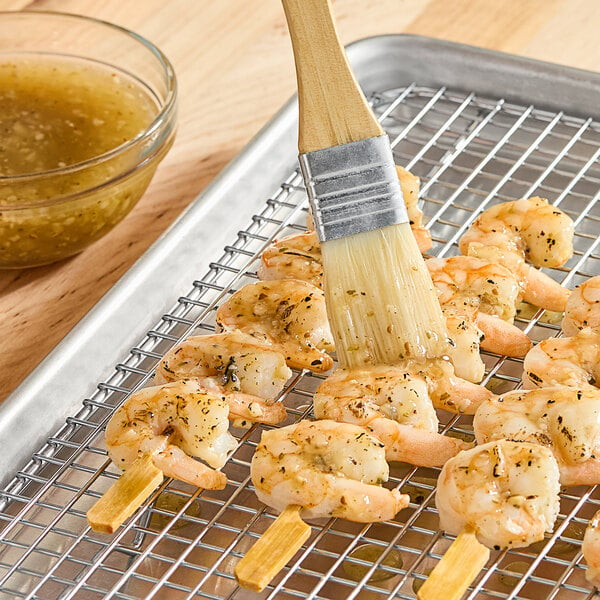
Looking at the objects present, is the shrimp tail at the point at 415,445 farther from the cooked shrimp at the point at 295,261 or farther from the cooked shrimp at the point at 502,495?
the cooked shrimp at the point at 295,261

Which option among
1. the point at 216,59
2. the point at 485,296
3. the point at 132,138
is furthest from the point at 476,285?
the point at 216,59

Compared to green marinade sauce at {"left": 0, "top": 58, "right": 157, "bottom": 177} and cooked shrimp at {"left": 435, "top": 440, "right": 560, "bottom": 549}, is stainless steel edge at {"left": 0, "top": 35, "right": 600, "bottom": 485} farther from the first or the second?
cooked shrimp at {"left": 435, "top": 440, "right": 560, "bottom": 549}

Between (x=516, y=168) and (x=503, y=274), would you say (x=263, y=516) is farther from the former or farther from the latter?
(x=516, y=168)

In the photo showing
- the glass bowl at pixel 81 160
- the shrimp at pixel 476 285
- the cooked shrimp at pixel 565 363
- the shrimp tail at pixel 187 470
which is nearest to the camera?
the shrimp tail at pixel 187 470

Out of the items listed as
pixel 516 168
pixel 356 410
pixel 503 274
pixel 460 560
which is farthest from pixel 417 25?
pixel 460 560

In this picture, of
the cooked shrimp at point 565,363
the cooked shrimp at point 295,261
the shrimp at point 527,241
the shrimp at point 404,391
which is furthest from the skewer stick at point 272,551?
the shrimp at point 527,241

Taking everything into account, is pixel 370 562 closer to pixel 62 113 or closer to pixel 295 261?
pixel 295 261
